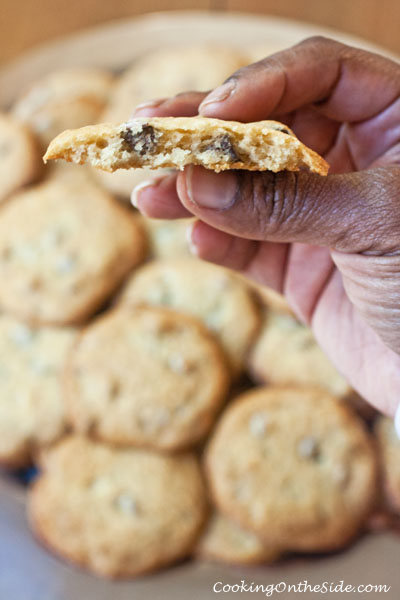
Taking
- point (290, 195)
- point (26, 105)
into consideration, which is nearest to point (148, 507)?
point (290, 195)

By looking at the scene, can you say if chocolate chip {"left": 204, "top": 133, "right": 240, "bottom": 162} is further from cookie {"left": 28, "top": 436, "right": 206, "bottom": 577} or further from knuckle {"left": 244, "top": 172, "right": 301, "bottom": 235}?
cookie {"left": 28, "top": 436, "right": 206, "bottom": 577}

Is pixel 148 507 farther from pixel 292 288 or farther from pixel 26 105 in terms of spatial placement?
pixel 26 105

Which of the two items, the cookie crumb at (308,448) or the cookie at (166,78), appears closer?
the cookie crumb at (308,448)

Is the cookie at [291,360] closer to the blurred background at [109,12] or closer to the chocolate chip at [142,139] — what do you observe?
the chocolate chip at [142,139]

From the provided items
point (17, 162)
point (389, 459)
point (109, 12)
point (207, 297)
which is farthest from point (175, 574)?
point (109, 12)

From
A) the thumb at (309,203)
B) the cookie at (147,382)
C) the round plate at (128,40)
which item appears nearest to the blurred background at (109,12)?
the round plate at (128,40)
